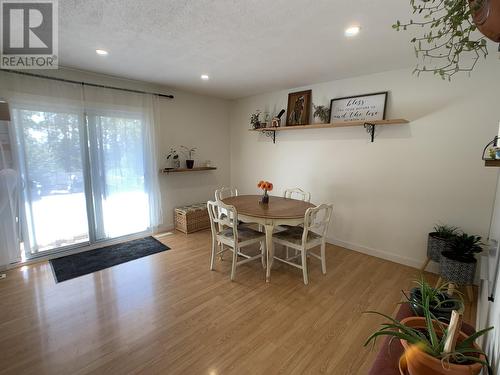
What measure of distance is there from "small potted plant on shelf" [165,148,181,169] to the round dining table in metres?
1.66

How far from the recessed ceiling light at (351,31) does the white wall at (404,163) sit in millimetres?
1254

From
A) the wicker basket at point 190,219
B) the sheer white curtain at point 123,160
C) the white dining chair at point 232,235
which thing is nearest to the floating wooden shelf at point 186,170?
the sheer white curtain at point 123,160

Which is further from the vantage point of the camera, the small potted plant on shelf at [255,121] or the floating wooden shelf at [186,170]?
the small potted plant on shelf at [255,121]

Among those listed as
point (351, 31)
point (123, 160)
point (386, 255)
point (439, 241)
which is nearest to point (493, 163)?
point (351, 31)

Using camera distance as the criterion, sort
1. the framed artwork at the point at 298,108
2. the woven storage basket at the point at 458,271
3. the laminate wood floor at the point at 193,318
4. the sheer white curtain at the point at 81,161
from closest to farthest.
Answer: the laminate wood floor at the point at 193,318, the woven storage basket at the point at 458,271, the sheer white curtain at the point at 81,161, the framed artwork at the point at 298,108

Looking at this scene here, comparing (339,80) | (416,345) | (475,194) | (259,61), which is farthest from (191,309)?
(339,80)

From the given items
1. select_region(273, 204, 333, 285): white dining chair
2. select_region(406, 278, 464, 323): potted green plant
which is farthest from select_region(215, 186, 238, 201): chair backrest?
select_region(406, 278, 464, 323): potted green plant

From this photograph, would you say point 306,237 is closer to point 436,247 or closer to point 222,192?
point 436,247

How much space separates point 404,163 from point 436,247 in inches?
40.5

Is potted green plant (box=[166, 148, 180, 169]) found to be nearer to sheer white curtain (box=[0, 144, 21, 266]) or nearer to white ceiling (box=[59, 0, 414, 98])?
white ceiling (box=[59, 0, 414, 98])

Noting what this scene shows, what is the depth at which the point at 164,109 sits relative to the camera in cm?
409

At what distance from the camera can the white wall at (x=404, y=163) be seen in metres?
2.54

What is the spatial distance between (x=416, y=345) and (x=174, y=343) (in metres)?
1.66

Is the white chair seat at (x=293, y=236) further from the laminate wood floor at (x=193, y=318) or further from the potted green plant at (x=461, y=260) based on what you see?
the potted green plant at (x=461, y=260)
